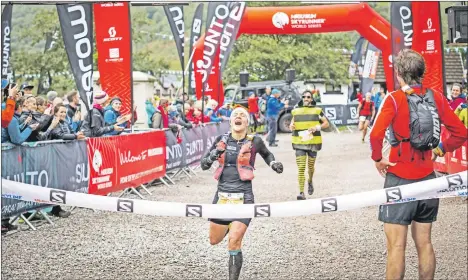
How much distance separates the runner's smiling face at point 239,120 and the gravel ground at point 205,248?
143 cm

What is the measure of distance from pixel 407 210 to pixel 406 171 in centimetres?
26

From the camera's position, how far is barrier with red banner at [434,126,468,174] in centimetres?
1370

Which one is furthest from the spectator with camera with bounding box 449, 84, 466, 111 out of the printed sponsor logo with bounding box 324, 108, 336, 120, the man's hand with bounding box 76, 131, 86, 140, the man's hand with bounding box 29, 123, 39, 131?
the printed sponsor logo with bounding box 324, 108, 336, 120

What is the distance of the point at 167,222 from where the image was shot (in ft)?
37.4

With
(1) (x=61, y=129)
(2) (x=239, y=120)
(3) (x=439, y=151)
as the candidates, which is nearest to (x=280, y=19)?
(1) (x=61, y=129)

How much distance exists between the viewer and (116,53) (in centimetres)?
1504

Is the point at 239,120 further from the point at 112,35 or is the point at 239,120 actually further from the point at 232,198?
the point at 112,35

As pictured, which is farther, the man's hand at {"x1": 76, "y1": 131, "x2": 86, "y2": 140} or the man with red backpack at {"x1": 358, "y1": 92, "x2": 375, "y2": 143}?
the man with red backpack at {"x1": 358, "y1": 92, "x2": 375, "y2": 143}

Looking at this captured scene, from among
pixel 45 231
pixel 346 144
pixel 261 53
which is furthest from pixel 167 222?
pixel 261 53

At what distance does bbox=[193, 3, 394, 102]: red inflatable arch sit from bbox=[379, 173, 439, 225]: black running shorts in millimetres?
16694

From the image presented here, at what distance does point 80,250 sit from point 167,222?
7.85 ft

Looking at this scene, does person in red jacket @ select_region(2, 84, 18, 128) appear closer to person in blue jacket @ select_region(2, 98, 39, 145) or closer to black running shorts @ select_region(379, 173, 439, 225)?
person in blue jacket @ select_region(2, 98, 39, 145)

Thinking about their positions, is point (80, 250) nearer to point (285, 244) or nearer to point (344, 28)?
point (285, 244)

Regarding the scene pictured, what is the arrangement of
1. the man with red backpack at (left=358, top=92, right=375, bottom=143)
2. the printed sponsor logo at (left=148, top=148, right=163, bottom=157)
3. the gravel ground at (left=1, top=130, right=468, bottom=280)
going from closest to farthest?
the gravel ground at (left=1, top=130, right=468, bottom=280) → the printed sponsor logo at (left=148, top=148, right=163, bottom=157) → the man with red backpack at (left=358, top=92, right=375, bottom=143)
